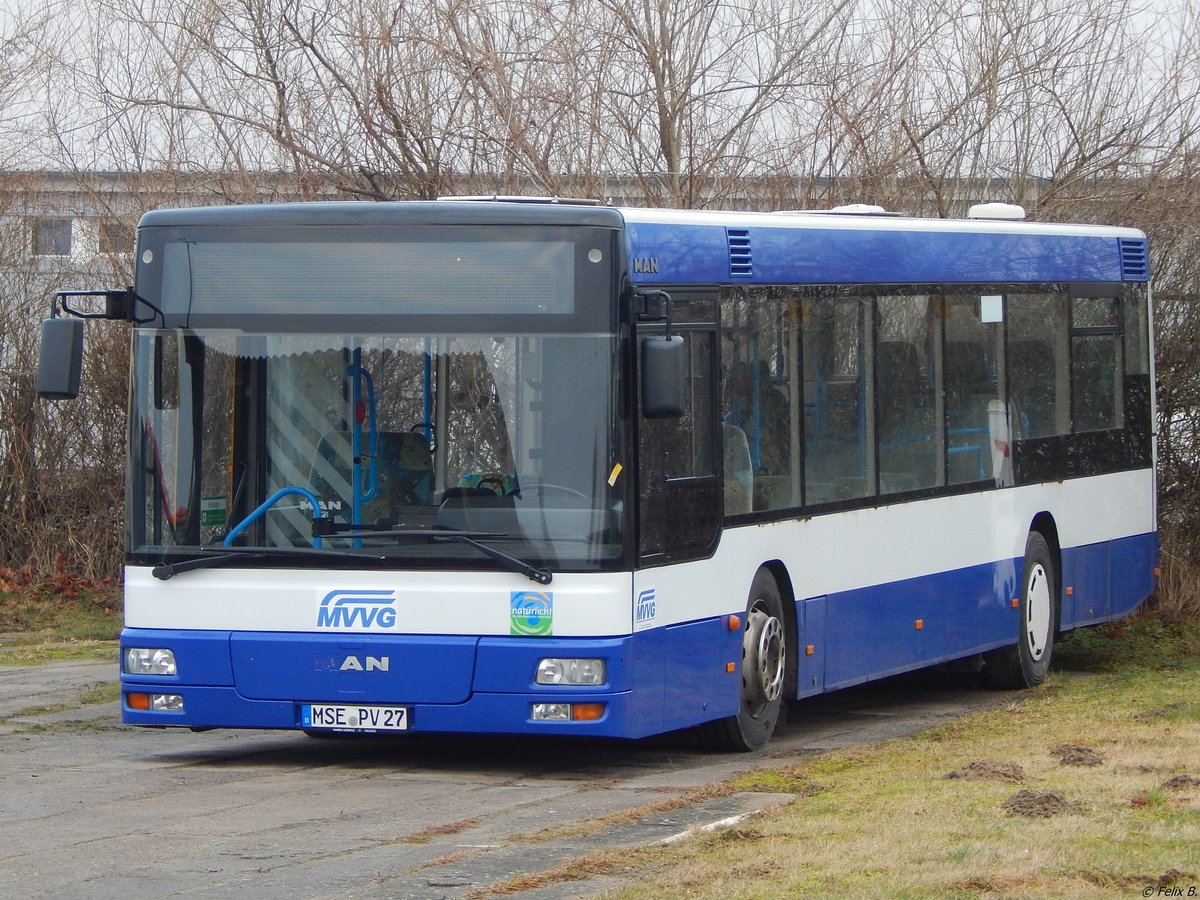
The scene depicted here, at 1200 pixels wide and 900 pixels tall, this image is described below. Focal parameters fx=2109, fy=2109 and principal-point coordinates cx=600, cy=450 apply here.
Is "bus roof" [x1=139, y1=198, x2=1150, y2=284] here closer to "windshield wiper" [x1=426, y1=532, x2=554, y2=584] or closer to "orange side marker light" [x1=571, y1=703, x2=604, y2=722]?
"windshield wiper" [x1=426, y1=532, x2=554, y2=584]

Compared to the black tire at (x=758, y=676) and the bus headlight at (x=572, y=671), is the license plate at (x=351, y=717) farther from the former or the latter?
the black tire at (x=758, y=676)

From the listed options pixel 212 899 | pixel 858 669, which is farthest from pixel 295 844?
pixel 858 669

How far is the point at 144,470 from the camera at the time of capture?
10477mm

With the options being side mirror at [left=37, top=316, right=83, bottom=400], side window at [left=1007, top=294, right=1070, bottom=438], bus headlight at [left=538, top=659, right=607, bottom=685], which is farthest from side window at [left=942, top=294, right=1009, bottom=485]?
side mirror at [left=37, top=316, right=83, bottom=400]

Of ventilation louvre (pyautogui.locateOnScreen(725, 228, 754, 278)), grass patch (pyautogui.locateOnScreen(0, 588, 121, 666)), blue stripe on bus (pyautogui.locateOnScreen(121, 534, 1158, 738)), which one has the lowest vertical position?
grass patch (pyautogui.locateOnScreen(0, 588, 121, 666))

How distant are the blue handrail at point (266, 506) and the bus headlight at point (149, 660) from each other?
0.63 meters

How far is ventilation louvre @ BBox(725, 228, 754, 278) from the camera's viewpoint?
1127 cm

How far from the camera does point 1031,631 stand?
15.0 m

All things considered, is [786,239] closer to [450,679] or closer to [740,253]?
[740,253]

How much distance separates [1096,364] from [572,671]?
281 inches

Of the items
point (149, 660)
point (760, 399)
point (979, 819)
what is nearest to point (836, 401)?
point (760, 399)

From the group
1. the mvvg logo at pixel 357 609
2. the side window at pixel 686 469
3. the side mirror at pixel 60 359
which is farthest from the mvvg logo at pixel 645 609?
the side mirror at pixel 60 359

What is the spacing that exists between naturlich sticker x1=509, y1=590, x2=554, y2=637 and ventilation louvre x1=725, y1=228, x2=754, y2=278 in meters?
2.30

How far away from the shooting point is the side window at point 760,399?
36.4ft
